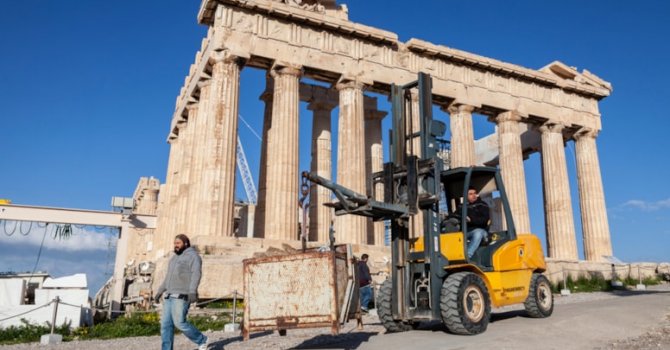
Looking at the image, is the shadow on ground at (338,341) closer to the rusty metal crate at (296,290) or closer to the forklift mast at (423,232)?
the forklift mast at (423,232)

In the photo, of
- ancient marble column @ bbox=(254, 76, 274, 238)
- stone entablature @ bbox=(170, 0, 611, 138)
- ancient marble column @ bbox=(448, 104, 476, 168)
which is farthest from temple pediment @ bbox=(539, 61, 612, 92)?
ancient marble column @ bbox=(254, 76, 274, 238)

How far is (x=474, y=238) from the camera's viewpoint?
10.4m

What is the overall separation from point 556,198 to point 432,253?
85.9 ft

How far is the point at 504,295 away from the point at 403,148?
11.6 feet

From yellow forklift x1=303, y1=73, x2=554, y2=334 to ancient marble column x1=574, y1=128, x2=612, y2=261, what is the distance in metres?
25.4

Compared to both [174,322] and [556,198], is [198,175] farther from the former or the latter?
[556,198]

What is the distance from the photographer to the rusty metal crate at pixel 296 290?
24.2ft

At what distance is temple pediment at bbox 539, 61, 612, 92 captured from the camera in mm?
34656

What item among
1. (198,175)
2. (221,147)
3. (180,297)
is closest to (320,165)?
(221,147)

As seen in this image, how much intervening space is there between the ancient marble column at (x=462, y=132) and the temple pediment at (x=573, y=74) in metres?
7.29

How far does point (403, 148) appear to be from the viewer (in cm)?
1040

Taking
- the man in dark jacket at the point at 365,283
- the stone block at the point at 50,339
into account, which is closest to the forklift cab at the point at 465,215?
the man in dark jacket at the point at 365,283

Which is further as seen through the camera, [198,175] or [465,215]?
[198,175]

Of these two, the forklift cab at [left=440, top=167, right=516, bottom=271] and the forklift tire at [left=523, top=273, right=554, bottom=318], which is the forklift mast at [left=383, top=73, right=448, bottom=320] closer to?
the forklift cab at [left=440, top=167, right=516, bottom=271]
